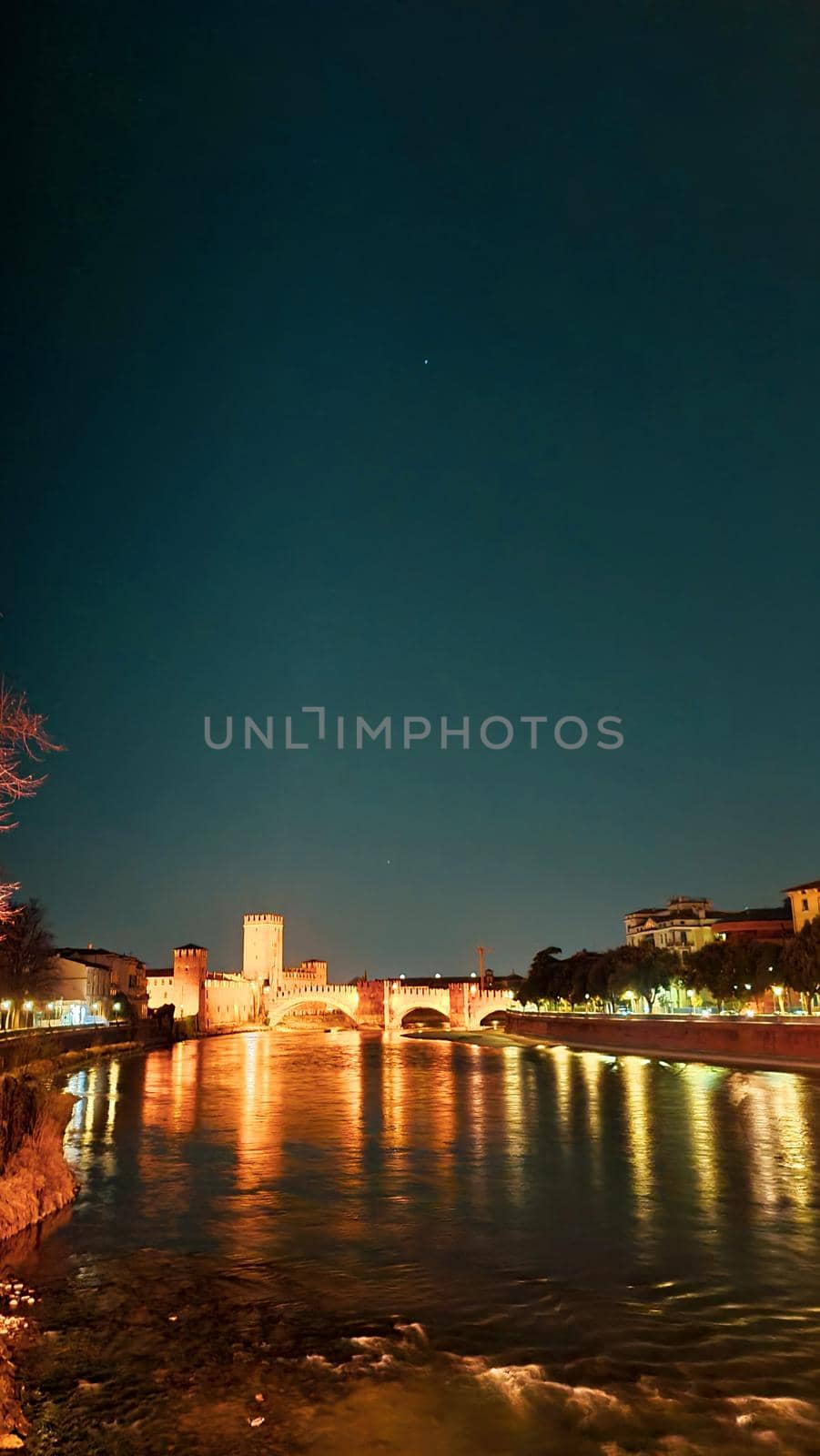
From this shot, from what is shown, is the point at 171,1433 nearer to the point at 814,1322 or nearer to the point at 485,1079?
the point at 814,1322

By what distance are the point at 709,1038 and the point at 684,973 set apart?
15.2 meters

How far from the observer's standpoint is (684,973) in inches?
2275

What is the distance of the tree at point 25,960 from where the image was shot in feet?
169

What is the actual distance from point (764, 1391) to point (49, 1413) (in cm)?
559

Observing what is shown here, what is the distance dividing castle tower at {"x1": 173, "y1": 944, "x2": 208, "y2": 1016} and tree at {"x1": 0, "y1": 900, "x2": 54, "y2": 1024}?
40.1 m

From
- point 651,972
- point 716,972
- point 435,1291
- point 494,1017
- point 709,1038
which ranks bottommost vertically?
point 435,1291

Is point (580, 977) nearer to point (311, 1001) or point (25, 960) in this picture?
point (25, 960)

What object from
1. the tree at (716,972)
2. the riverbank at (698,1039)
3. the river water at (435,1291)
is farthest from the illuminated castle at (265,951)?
the river water at (435,1291)

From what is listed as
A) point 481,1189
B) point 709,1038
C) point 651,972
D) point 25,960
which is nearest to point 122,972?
point 25,960

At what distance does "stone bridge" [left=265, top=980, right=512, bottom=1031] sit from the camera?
10650 centimetres

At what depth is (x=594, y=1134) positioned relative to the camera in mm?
24203

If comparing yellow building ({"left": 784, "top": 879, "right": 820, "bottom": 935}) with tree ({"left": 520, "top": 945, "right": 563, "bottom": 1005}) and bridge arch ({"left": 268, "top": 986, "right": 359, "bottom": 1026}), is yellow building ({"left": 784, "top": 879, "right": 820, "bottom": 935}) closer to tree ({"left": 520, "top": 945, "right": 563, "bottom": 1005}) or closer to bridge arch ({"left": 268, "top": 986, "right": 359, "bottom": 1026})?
tree ({"left": 520, "top": 945, "right": 563, "bottom": 1005})

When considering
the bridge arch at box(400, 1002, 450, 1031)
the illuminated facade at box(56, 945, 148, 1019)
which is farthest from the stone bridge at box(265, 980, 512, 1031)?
the illuminated facade at box(56, 945, 148, 1019)

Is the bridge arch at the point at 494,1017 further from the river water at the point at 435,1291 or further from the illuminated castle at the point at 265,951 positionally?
the river water at the point at 435,1291
